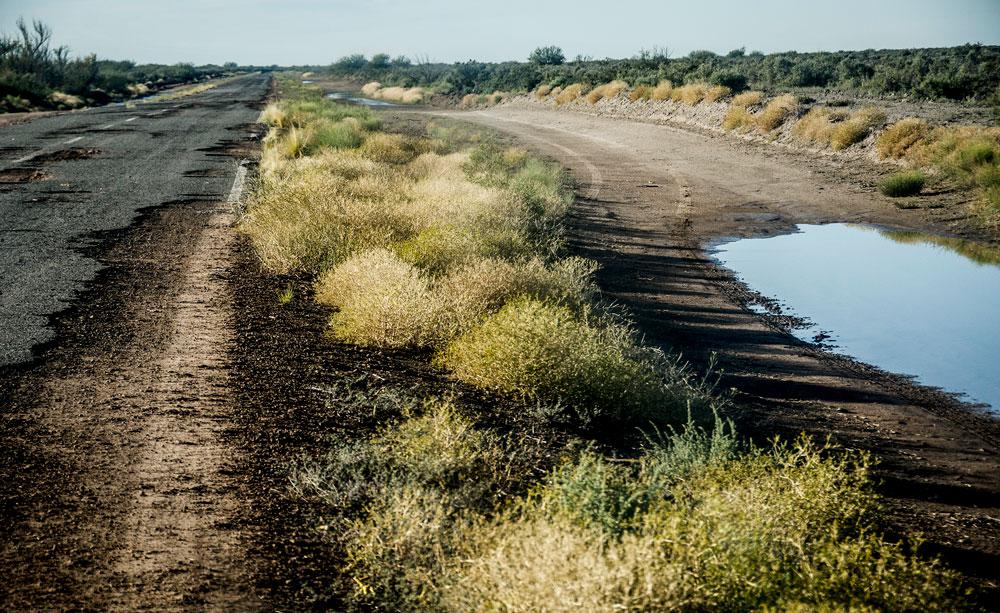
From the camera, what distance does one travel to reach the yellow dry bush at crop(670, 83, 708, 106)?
29.9 m

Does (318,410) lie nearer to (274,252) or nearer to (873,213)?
(274,252)

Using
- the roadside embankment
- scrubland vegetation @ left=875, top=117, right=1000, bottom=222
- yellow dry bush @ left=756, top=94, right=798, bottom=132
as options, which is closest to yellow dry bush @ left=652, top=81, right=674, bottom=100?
the roadside embankment

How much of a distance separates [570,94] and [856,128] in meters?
24.1

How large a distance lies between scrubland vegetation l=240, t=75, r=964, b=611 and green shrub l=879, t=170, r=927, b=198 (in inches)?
384

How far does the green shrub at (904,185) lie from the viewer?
→ 15.1 meters

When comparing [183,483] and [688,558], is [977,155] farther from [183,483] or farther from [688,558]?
[183,483]

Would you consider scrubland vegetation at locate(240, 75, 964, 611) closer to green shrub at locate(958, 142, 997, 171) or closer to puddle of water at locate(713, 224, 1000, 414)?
puddle of water at locate(713, 224, 1000, 414)

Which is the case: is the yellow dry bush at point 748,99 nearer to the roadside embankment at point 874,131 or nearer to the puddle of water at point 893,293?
the roadside embankment at point 874,131

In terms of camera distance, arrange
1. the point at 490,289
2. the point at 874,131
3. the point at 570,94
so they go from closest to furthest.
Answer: the point at 490,289 < the point at 874,131 < the point at 570,94

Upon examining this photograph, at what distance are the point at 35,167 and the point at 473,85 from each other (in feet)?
169

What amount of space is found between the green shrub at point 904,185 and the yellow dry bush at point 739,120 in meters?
9.74

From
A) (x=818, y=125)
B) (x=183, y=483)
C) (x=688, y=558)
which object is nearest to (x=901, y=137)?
(x=818, y=125)

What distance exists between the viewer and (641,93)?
34781 mm

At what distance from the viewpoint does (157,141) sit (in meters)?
20.9
